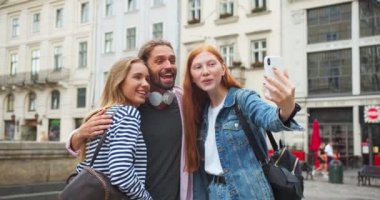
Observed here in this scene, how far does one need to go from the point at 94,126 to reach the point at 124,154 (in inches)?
11.0

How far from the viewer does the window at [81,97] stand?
36.2 m

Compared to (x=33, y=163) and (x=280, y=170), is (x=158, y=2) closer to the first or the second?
(x=33, y=163)

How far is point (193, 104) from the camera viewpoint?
2930mm

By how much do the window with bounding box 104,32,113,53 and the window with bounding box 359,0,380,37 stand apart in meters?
18.7

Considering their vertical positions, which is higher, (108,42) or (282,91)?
(108,42)

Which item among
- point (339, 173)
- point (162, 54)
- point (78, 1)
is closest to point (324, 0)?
point (339, 173)

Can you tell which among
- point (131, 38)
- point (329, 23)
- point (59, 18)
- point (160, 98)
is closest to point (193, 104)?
point (160, 98)

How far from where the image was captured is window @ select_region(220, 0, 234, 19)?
2922 centimetres

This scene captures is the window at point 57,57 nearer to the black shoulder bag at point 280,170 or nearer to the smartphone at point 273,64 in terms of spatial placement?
the black shoulder bag at point 280,170

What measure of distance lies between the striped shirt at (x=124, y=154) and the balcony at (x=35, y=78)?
1417 inches

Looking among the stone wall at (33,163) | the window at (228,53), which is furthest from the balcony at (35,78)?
the stone wall at (33,163)

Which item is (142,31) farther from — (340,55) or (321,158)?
(321,158)

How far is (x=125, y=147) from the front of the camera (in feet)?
8.31

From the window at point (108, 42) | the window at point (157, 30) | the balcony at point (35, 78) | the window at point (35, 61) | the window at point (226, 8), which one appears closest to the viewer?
the window at point (226, 8)
